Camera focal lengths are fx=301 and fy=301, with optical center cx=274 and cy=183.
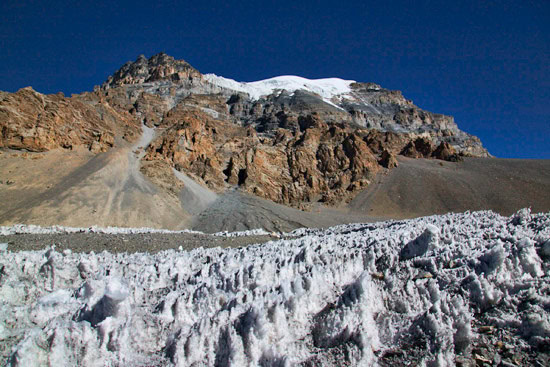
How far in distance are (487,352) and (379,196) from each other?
43.9 m

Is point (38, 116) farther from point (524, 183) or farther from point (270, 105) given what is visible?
point (270, 105)

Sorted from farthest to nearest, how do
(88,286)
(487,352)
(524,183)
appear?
1. (524,183)
2. (88,286)
3. (487,352)

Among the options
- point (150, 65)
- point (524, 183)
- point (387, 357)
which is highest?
point (150, 65)

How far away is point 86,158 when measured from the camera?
1256 inches

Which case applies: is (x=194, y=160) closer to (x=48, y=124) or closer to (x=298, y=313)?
(x=48, y=124)

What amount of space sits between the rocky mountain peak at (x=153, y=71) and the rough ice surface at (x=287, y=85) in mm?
12555

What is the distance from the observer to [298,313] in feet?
11.3

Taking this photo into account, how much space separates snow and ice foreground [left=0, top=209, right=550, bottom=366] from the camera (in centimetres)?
301

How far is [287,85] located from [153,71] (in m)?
54.6

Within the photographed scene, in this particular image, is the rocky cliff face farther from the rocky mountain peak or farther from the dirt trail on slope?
the rocky mountain peak

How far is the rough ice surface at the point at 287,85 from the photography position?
400 ft

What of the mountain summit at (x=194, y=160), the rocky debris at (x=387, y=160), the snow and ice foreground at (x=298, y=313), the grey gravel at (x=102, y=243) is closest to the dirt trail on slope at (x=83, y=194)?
the mountain summit at (x=194, y=160)

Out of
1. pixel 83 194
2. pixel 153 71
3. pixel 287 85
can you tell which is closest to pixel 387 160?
pixel 83 194

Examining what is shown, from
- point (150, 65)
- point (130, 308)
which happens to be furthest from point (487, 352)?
point (150, 65)
